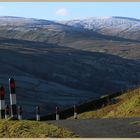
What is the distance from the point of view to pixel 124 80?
105m

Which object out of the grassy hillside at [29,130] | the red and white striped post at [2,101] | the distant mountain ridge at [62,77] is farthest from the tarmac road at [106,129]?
the distant mountain ridge at [62,77]

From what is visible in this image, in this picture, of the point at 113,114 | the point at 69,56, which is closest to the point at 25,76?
the point at 69,56

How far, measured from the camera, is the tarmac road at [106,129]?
8.70m

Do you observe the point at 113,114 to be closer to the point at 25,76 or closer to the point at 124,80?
the point at 25,76

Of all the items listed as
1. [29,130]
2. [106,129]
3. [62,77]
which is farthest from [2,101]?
[62,77]

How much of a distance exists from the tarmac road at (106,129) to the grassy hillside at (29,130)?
0.34m

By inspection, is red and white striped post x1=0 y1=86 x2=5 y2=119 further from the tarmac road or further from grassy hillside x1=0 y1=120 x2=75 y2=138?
grassy hillside x1=0 y1=120 x2=75 y2=138

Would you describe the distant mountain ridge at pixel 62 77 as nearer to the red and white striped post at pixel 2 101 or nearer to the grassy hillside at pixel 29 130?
the red and white striped post at pixel 2 101

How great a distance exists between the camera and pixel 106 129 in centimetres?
948

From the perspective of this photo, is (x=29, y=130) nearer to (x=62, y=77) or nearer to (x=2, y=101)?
(x=2, y=101)

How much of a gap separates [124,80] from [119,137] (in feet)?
318

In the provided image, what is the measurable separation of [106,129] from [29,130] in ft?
4.96

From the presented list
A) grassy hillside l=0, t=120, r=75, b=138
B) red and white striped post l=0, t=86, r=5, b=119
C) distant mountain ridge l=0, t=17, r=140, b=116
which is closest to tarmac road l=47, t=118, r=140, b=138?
grassy hillside l=0, t=120, r=75, b=138

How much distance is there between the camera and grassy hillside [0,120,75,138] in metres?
8.66
